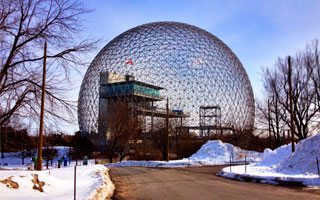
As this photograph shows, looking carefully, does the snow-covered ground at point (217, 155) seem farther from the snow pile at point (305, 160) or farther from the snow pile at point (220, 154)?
the snow pile at point (305, 160)

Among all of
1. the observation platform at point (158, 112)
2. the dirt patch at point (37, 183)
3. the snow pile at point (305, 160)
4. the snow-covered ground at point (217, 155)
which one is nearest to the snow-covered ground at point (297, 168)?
the snow pile at point (305, 160)

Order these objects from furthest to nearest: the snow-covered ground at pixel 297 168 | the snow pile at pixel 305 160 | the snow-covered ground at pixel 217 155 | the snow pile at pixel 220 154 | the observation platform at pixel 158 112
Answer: the observation platform at pixel 158 112
the snow pile at pixel 220 154
the snow-covered ground at pixel 217 155
the snow pile at pixel 305 160
the snow-covered ground at pixel 297 168

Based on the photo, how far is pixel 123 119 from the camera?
48.3m

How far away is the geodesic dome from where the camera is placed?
61.8 metres

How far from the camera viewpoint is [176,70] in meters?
62.1

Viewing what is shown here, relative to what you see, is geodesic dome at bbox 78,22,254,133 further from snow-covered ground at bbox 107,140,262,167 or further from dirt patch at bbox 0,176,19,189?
dirt patch at bbox 0,176,19,189

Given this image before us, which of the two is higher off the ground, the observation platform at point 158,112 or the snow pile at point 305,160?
the observation platform at point 158,112

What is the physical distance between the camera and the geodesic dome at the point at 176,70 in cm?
6184

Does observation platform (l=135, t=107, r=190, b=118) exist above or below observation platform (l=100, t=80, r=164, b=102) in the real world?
below

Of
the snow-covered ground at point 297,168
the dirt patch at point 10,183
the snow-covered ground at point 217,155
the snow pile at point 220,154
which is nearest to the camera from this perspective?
the dirt patch at point 10,183

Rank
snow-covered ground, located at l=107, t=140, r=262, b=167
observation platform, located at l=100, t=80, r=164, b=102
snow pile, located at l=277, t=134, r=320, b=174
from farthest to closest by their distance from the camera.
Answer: observation platform, located at l=100, t=80, r=164, b=102, snow-covered ground, located at l=107, t=140, r=262, b=167, snow pile, located at l=277, t=134, r=320, b=174

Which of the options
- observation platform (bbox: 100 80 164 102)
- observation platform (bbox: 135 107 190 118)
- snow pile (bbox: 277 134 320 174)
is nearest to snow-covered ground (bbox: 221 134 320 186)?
snow pile (bbox: 277 134 320 174)

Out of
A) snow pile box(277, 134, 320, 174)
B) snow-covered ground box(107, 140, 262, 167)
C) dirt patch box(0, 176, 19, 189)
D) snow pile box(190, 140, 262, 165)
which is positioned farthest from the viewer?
snow pile box(190, 140, 262, 165)

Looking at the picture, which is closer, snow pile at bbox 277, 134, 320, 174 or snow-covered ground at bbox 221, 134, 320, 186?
snow-covered ground at bbox 221, 134, 320, 186
